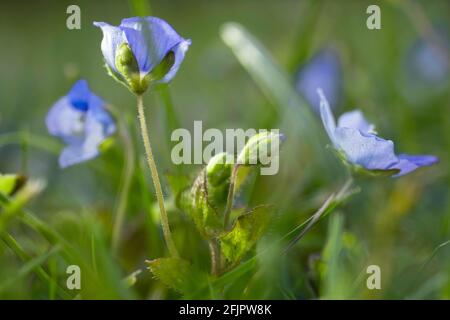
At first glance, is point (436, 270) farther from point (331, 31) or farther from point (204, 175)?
point (331, 31)

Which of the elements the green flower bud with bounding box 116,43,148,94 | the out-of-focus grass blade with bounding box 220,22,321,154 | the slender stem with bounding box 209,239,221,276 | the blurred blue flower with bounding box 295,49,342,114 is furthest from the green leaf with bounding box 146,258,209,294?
the blurred blue flower with bounding box 295,49,342,114

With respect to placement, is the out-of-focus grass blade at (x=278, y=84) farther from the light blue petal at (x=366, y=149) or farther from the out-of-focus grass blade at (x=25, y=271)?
the out-of-focus grass blade at (x=25, y=271)

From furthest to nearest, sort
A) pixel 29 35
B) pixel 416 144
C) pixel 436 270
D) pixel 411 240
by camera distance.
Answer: pixel 29 35
pixel 416 144
pixel 411 240
pixel 436 270

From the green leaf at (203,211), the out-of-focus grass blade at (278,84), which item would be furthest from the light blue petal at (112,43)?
the out-of-focus grass blade at (278,84)

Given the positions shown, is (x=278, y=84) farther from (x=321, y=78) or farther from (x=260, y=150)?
(x=260, y=150)

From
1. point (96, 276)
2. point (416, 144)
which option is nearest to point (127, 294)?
point (96, 276)

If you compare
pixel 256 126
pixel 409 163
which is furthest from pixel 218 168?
pixel 256 126
